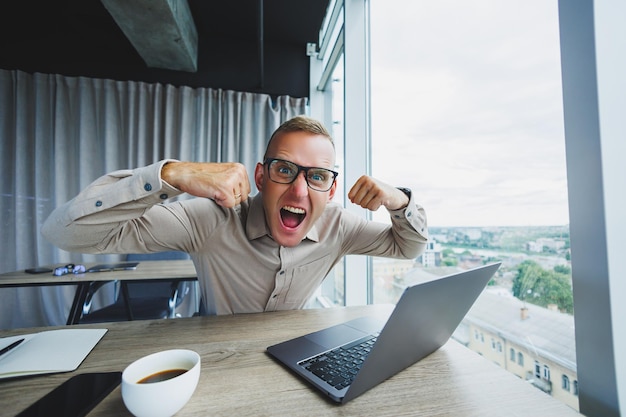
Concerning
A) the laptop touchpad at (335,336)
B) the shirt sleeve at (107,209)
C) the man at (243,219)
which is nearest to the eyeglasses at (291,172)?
the man at (243,219)

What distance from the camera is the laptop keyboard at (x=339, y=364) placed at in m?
0.50

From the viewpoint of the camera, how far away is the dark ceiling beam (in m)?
2.07

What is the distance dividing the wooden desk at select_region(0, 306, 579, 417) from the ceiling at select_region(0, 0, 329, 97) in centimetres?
248

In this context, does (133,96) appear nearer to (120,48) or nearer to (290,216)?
(120,48)

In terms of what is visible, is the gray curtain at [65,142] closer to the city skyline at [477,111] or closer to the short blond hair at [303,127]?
the city skyline at [477,111]

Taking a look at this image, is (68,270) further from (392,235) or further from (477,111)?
(477,111)

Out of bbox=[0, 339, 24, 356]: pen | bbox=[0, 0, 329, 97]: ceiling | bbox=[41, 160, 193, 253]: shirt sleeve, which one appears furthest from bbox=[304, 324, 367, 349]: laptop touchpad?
bbox=[0, 0, 329, 97]: ceiling

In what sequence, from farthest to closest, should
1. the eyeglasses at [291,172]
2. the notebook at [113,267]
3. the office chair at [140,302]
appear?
1. the notebook at [113,267]
2. the office chair at [140,302]
3. the eyeglasses at [291,172]

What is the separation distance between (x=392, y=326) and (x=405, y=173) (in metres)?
1.14

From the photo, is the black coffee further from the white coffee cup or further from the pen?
the pen

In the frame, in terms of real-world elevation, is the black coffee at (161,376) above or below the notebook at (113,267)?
above

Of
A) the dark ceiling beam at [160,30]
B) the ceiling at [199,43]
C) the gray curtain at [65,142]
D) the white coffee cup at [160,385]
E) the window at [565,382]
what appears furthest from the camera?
the gray curtain at [65,142]

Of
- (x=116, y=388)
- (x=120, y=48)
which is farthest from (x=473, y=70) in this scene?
(x=120, y=48)

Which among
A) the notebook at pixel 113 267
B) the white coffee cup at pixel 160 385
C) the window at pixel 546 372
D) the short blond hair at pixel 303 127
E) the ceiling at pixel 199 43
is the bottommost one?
the window at pixel 546 372
